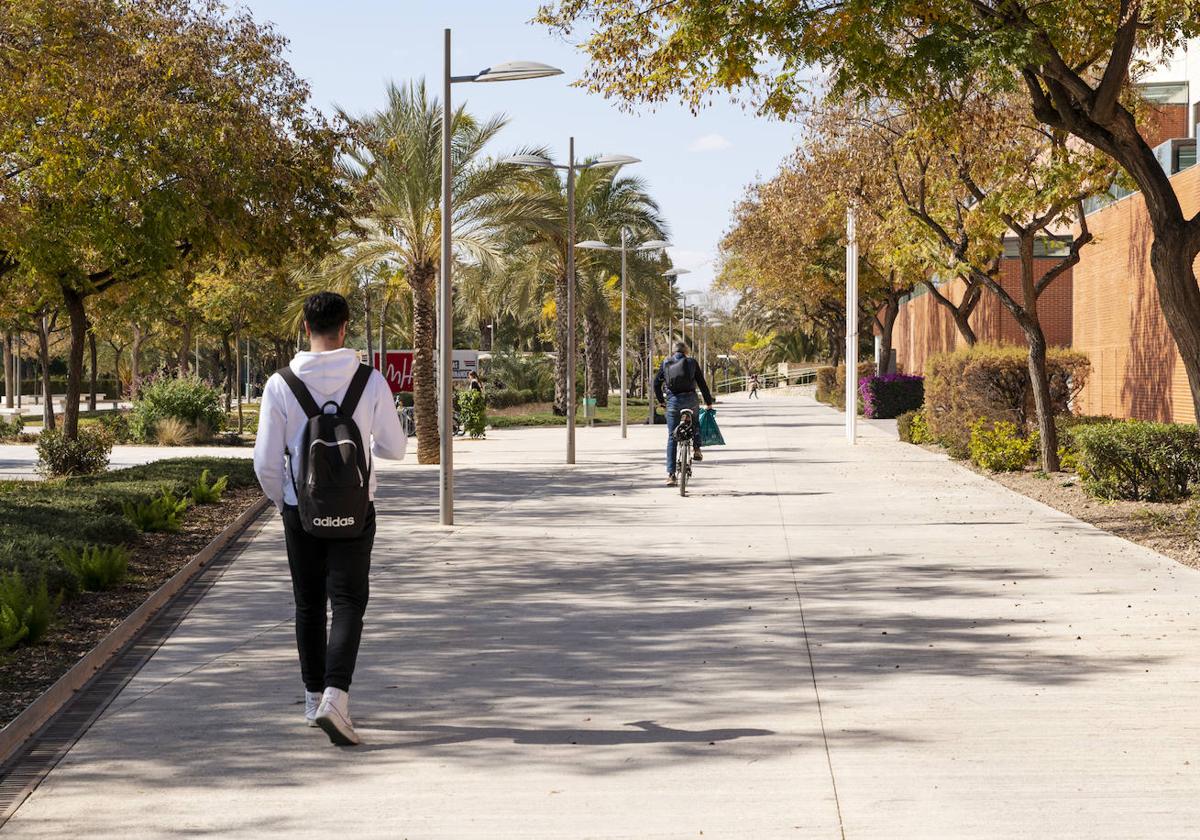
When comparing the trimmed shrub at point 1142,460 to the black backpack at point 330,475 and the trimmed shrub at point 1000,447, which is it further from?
the black backpack at point 330,475

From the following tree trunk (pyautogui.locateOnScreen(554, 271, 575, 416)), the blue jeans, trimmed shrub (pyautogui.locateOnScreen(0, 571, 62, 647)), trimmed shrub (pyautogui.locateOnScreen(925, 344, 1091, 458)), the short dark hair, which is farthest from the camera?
tree trunk (pyautogui.locateOnScreen(554, 271, 575, 416))

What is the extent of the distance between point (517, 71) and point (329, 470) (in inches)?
478

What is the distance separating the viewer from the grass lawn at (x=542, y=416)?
44.8m

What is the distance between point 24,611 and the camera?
8.13 m

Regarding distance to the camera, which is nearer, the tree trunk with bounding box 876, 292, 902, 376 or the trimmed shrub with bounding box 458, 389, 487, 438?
the trimmed shrub with bounding box 458, 389, 487, 438

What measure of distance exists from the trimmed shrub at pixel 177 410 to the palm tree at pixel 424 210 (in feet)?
25.1

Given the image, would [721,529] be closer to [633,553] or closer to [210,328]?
[633,553]

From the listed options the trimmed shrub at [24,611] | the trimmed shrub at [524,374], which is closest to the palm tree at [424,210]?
the trimmed shrub at [24,611]

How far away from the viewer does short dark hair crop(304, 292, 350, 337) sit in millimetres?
6070

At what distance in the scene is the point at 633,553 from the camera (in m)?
12.6

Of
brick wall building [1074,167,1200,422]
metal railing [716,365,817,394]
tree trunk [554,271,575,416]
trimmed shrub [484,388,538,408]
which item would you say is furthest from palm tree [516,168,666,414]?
metal railing [716,365,817,394]

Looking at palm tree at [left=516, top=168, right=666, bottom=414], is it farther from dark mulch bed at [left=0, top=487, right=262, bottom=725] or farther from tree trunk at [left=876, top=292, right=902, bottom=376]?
dark mulch bed at [left=0, top=487, right=262, bottom=725]

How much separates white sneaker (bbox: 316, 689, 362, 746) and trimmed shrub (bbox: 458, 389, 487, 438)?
30.2 m

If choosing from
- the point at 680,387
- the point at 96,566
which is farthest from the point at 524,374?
the point at 96,566
